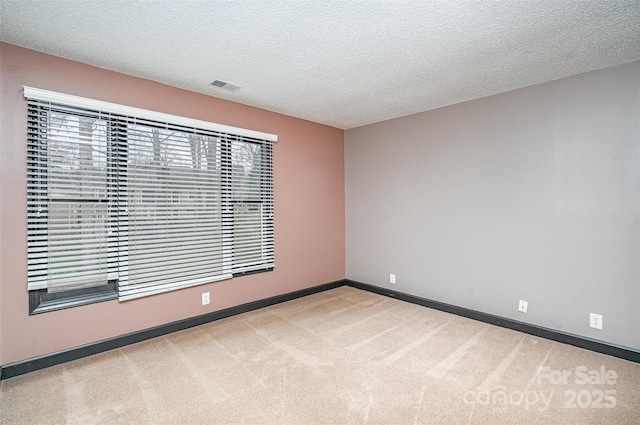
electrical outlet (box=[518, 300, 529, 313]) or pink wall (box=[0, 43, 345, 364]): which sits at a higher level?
pink wall (box=[0, 43, 345, 364])

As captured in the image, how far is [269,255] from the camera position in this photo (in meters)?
4.04

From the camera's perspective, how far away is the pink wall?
235 centimetres

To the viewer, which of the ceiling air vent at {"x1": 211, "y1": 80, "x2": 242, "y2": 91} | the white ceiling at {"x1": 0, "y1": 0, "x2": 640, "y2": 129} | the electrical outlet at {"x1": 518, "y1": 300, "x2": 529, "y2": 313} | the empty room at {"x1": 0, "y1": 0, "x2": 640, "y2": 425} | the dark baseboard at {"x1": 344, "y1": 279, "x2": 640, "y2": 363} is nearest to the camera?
the white ceiling at {"x1": 0, "y1": 0, "x2": 640, "y2": 129}

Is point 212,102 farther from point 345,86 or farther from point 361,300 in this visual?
point 361,300

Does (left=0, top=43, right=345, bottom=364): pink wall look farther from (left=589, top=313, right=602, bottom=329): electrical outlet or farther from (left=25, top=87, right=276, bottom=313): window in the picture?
(left=589, top=313, right=602, bottom=329): electrical outlet

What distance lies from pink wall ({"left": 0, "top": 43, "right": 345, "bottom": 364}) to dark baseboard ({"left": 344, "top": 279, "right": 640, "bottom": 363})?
1348 mm

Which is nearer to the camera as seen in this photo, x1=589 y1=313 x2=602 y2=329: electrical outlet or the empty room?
the empty room

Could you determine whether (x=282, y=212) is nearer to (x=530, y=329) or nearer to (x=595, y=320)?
(x=530, y=329)

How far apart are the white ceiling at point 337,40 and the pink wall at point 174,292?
189 millimetres

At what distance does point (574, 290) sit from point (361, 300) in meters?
2.37

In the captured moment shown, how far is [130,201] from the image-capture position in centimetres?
289

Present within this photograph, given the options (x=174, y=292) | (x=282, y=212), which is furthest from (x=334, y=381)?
(x=282, y=212)

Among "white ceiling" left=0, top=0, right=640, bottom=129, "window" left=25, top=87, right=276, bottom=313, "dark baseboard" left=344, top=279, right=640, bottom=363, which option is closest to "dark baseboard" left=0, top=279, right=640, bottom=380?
"dark baseboard" left=344, top=279, right=640, bottom=363

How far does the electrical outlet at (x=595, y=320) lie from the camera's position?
2.76 meters
